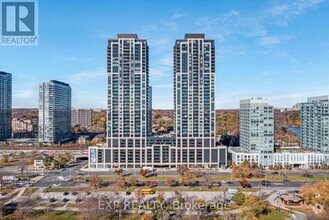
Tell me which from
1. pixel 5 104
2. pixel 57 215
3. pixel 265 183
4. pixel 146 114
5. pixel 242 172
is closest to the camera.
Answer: pixel 57 215

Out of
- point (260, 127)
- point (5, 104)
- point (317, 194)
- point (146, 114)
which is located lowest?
point (317, 194)

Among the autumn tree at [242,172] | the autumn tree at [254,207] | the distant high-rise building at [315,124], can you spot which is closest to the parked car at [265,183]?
the autumn tree at [242,172]

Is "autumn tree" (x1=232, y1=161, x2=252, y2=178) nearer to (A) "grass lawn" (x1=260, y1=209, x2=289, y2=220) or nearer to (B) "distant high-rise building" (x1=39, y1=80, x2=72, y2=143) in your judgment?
(A) "grass lawn" (x1=260, y1=209, x2=289, y2=220)

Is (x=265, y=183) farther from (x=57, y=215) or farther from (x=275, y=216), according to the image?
(x=57, y=215)

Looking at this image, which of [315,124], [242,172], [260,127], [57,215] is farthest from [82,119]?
[57,215]

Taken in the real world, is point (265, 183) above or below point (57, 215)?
above

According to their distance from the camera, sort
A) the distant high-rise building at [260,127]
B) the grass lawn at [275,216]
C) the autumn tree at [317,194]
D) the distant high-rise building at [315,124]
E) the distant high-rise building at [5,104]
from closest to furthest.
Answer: the grass lawn at [275,216], the autumn tree at [317,194], the distant high-rise building at [260,127], the distant high-rise building at [315,124], the distant high-rise building at [5,104]

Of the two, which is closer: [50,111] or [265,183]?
[265,183]

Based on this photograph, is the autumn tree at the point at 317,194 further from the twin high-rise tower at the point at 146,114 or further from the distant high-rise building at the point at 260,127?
the twin high-rise tower at the point at 146,114
